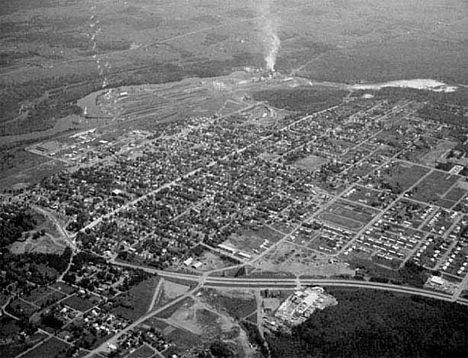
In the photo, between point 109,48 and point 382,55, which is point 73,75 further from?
point 382,55

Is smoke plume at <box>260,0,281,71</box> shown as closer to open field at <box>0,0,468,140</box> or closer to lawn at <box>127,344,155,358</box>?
open field at <box>0,0,468,140</box>

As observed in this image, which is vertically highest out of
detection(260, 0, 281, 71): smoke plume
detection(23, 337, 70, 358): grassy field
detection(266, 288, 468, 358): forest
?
detection(23, 337, 70, 358): grassy field

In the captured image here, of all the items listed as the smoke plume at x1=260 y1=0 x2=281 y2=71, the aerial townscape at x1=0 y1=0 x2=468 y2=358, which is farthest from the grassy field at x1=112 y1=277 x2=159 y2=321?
the smoke plume at x1=260 y1=0 x2=281 y2=71

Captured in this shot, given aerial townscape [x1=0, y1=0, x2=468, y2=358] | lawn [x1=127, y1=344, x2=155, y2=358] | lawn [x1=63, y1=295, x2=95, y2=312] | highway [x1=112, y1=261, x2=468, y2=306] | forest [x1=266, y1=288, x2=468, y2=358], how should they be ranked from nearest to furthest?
forest [x1=266, y1=288, x2=468, y2=358]
lawn [x1=127, y1=344, x2=155, y2=358]
aerial townscape [x1=0, y1=0, x2=468, y2=358]
lawn [x1=63, y1=295, x2=95, y2=312]
highway [x1=112, y1=261, x2=468, y2=306]

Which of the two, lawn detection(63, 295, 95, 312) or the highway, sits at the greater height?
lawn detection(63, 295, 95, 312)

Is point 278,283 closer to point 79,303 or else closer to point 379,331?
point 379,331

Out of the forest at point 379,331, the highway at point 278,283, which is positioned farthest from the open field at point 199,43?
the forest at point 379,331

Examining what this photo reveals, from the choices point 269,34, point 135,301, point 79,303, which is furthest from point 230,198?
point 269,34
